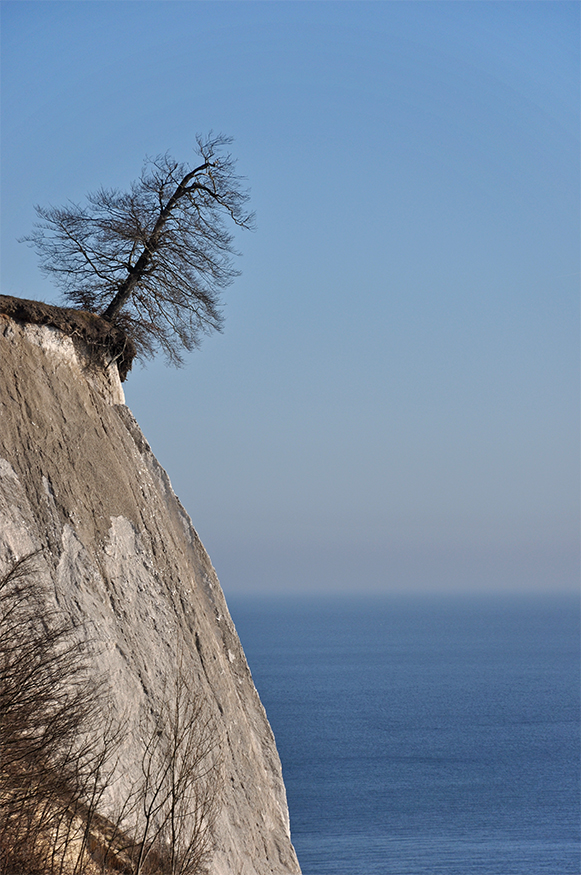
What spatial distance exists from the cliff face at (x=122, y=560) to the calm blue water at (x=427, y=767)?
2107 inches

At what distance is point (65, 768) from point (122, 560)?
6035 millimetres

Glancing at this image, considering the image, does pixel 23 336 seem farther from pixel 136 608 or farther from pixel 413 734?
pixel 413 734

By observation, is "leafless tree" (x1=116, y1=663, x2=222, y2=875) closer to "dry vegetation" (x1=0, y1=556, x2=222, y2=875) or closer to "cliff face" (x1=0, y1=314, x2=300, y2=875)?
"dry vegetation" (x1=0, y1=556, x2=222, y2=875)

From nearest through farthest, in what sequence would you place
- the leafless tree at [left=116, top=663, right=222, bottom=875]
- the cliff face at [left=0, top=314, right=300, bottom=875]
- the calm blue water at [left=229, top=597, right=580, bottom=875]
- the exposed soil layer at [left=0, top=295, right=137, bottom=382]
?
the leafless tree at [left=116, top=663, right=222, bottom=875] < the cliff face at [left=0, top=314, right=300, bottom=875] < the exposed soil layer at [left=0, top=295, right=137, bottom=382] < the calm blue water at [left=229, top=597, right=580, bottom=875]

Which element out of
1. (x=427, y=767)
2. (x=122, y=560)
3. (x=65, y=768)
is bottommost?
(x=65, y=768)

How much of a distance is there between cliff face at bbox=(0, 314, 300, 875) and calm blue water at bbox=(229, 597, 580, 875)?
53524 millimetres

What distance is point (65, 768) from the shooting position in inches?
532

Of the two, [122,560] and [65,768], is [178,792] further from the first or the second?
[122,560]

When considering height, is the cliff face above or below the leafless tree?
above

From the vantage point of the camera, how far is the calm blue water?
7212 cm

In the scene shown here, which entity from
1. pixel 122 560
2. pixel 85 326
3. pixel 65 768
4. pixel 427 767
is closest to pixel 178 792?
pixel 65 768

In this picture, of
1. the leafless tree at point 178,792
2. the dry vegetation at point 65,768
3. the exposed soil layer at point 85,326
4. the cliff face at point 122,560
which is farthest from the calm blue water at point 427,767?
the dry vegetation at point 65,768

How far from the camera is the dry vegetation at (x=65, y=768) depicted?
1209 centimetres

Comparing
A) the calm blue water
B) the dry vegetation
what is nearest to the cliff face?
the dry vegetation
